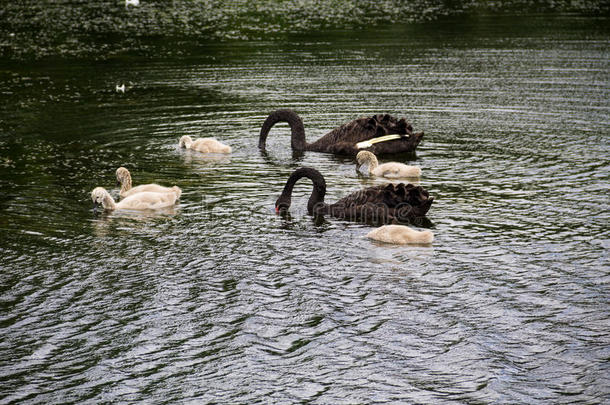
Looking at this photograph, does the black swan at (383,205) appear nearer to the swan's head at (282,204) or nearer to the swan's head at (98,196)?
the swan's head at (282,204)

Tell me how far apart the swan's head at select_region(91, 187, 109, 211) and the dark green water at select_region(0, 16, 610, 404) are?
0.93 ft

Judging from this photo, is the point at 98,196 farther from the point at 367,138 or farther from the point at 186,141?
the point at 367,138

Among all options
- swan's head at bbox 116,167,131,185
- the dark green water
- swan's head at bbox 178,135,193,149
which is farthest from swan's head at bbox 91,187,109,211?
swan's head at bbox 178,135,193,149

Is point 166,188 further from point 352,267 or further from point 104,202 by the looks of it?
point 352,267

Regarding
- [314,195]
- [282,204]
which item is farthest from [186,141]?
[314,195]

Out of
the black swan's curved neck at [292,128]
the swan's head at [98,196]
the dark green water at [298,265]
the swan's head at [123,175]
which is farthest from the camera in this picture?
the black swan's curved neck at [292,128]

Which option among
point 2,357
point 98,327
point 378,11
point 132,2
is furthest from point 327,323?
point 132,2

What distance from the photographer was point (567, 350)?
9.88 meters

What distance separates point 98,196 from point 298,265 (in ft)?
13.3

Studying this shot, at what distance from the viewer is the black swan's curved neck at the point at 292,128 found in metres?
19.6

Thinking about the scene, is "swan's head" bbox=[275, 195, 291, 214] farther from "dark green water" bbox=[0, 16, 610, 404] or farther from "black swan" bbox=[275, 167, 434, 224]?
"black swan" bbox=[275, 167, 434, 224]

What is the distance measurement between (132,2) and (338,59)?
1786 cm

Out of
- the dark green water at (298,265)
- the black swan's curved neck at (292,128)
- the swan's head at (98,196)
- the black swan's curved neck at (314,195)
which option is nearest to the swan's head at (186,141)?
the dark green water at (298,265)

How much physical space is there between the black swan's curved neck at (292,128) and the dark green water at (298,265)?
41cm
